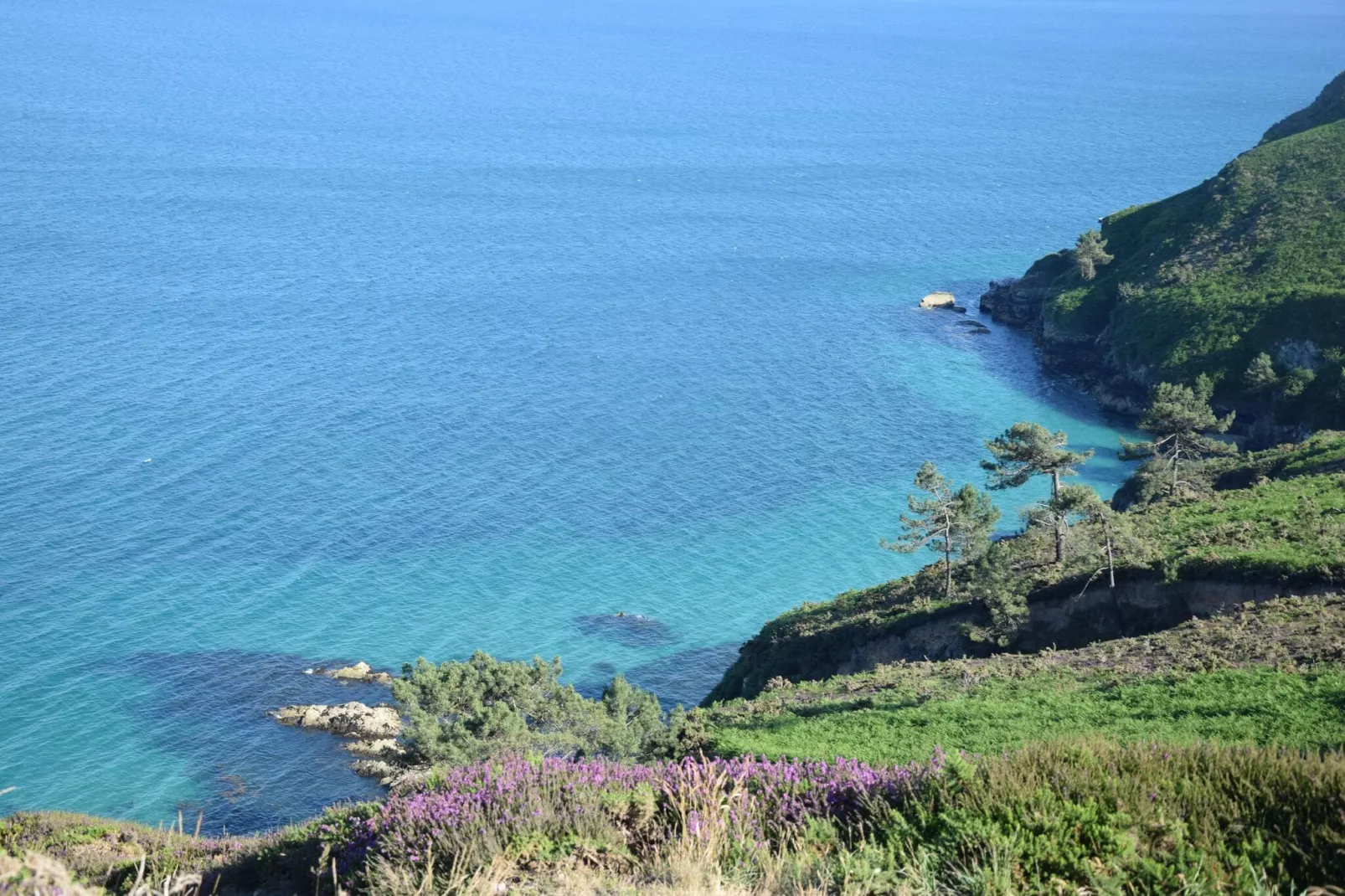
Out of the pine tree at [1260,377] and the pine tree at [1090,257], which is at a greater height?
the pine tree at [1090,257]

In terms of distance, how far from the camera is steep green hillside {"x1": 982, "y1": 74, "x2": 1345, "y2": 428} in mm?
76875

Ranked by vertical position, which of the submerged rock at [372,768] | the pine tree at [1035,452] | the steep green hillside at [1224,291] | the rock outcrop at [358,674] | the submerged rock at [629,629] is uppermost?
the steep green hillside at [1224,291]

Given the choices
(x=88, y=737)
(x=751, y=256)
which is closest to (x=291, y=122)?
(x=751, y=256)

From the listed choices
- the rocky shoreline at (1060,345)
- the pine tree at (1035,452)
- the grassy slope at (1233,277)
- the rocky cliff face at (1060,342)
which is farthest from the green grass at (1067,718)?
the rocky cliff face at (1060,342)

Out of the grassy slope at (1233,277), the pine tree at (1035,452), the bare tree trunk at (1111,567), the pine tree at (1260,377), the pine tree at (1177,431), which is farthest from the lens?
the grassy slope at (1233,277)

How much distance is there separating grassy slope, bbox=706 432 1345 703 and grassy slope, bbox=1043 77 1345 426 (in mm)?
24087

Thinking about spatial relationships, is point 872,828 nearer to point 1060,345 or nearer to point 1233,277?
point 1233,277

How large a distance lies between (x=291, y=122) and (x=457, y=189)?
177 ft

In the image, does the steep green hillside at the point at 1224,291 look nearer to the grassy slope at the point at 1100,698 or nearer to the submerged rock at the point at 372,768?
the grassy slope at the point at 1100,698

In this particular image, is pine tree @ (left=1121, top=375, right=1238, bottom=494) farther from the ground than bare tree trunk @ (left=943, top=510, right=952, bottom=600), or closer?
farther from the ground

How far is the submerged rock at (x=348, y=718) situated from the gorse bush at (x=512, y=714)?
42.8ft

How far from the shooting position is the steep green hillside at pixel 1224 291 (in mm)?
76875

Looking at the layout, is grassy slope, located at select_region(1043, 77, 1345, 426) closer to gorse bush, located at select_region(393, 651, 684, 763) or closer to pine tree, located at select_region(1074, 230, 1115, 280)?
pine tree, located at select_region(1074, 230, 1115, 280)

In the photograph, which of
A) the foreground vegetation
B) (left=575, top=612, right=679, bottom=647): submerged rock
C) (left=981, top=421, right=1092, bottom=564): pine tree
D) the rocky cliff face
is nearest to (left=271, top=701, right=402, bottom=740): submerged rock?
(left=575, top=612, right=679, bottom=647): submerged rock
